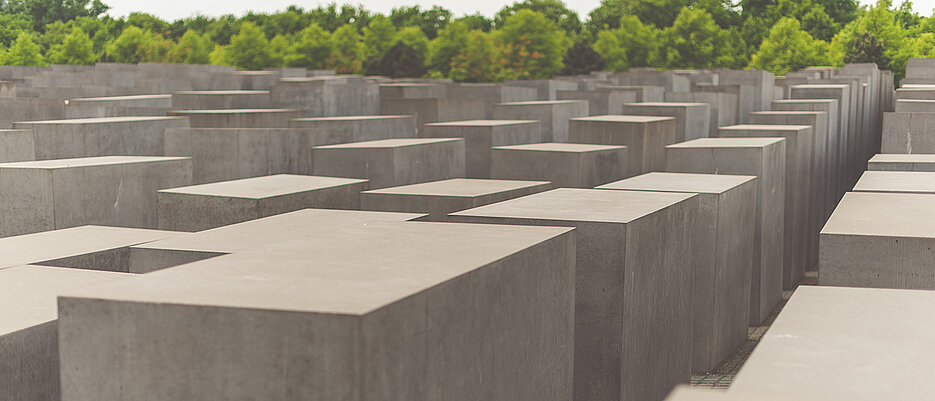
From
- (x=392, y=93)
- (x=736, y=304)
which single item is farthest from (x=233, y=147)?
(x=392, y=93)

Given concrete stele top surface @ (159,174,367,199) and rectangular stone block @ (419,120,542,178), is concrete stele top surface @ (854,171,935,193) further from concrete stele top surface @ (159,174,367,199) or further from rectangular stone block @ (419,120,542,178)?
rectangular stone block @ (419,120,542,178)

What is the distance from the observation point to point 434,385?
4.48 metres

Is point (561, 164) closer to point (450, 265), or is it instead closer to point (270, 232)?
point (270, 232)

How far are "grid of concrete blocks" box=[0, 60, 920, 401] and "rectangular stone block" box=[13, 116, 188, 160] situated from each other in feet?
0.10

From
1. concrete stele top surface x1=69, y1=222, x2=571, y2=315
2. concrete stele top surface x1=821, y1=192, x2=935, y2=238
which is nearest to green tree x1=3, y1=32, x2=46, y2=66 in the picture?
concrete stele top surface x1=821, y1=192, x2=935, y2=238

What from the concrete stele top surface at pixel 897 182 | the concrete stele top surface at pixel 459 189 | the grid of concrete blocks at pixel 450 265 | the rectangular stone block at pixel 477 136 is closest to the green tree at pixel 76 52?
the grid of concrete blocks at pixel 450 265

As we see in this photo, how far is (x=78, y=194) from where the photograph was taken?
988 cm

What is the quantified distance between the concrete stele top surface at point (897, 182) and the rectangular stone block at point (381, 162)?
16.9 ft

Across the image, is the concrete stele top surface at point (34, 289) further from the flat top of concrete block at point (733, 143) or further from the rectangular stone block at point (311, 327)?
the flat top of concrete block at point (733, 143)

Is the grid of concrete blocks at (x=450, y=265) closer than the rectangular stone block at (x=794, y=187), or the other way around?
the grid of concrete blocks at (x=450, y=265)

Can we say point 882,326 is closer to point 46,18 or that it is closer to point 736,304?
point 736,304

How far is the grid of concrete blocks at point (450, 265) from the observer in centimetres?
404

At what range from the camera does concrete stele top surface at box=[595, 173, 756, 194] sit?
376 inches

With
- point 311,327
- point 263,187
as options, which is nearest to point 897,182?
point 263,187
